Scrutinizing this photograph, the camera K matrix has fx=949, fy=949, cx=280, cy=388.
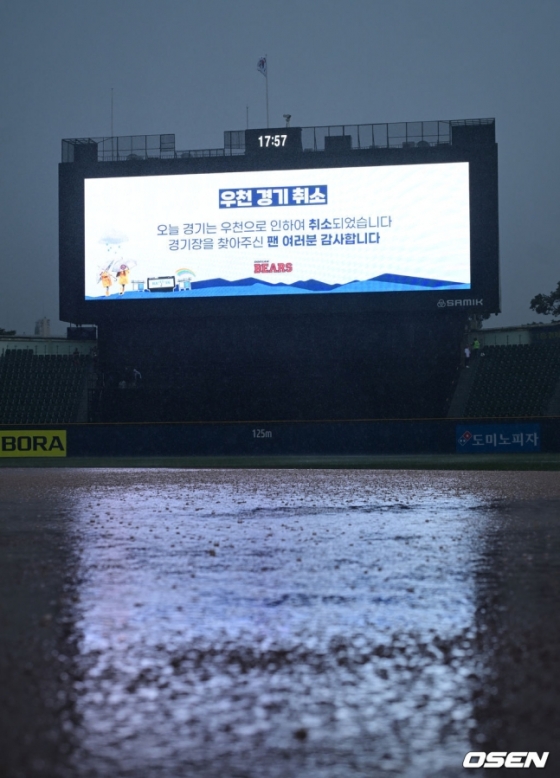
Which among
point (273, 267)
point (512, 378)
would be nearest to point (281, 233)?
point (273, 267)

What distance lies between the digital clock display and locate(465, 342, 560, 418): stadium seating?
11730 mm

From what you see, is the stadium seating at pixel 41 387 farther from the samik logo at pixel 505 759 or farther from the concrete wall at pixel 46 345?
the samik logo at pixel 505 759

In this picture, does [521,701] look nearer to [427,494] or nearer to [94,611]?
[94,611]

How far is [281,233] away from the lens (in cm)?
3466

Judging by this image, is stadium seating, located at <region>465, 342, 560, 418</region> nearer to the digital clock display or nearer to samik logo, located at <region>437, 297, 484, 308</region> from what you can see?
samik logo, located at <region>437, 297, 484, 308</region>

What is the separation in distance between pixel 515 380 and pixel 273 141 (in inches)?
522

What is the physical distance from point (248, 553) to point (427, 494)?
7.94 m

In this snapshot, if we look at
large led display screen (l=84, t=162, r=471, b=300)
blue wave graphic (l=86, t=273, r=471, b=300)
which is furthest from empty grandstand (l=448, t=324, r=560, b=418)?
large led display screen (l=84, t=162, r=471, b=300)

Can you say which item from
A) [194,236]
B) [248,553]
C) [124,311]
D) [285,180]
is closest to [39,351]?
[124,311]

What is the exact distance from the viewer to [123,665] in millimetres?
4887

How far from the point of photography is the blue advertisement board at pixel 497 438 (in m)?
30.9

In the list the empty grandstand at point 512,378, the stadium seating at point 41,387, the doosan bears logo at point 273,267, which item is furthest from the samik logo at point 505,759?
the stadium seating at point 41,387

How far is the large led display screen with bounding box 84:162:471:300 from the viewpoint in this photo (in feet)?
113

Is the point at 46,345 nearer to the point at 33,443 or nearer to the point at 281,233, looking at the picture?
the point at 33,443
